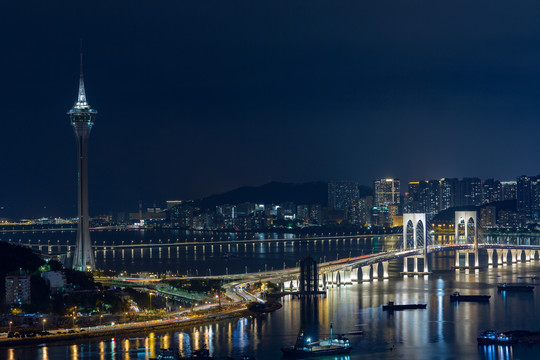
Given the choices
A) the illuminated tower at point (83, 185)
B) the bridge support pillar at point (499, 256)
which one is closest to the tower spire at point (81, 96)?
the illuminated tower at point (83, 185)

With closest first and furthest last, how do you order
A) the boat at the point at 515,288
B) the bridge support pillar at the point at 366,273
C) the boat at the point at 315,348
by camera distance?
the boat at the point at 315,348 < the boat at the point at 515,288 < the bridge support pillar at the point at 366,273

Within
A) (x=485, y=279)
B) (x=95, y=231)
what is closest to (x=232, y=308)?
(x=485, y=279)

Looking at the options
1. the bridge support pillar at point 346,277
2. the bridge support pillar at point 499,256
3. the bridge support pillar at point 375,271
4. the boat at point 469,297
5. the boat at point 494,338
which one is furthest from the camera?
the bridge support pillar at point 499,256

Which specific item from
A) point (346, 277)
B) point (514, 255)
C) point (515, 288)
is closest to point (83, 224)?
point (346, 277)

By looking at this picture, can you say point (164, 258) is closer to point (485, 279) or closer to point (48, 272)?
point (485, 279)

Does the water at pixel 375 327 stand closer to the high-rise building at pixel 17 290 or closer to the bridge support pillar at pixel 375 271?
the bridge support pillar at pixel 375 271

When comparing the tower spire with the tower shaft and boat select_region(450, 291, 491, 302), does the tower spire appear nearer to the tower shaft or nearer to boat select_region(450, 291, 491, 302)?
the tower shaft

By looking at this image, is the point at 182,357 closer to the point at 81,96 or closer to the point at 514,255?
the point at 81,96
